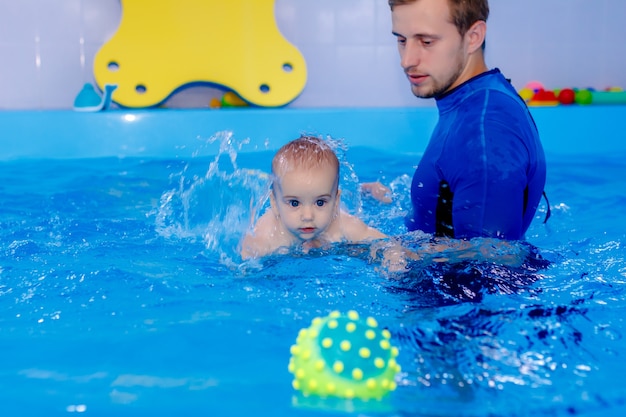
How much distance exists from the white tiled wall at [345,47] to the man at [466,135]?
12.2 ft

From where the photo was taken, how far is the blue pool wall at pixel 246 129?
4.68 m

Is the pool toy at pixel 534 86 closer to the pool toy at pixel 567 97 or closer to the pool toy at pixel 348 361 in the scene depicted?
the pool toy at pixel 567 97

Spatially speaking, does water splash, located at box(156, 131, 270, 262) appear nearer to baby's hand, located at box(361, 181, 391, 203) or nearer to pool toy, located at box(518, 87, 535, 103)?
baby's hand, located at box(361, 181, 391, 203)

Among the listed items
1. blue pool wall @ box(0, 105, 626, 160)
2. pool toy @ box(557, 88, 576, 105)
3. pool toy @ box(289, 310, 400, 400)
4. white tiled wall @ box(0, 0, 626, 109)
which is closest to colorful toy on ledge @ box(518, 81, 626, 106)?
pool toy @ box(557, 88, 576, 105)

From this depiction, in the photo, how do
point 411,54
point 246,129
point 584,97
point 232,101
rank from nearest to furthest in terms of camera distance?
point 411,54 < point 246,129 < point 584,97 < point 232,101

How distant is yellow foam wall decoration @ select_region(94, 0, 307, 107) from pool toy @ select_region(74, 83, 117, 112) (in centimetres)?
33

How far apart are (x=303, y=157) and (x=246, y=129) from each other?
2.63 meters

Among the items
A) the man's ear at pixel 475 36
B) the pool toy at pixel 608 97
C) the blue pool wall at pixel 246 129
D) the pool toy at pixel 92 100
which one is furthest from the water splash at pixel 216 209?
the pool toy at pixel 608 97

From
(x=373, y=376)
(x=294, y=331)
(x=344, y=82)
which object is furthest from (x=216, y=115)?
(x=373, y=376)

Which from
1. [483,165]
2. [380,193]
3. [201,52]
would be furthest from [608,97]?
[483,165]

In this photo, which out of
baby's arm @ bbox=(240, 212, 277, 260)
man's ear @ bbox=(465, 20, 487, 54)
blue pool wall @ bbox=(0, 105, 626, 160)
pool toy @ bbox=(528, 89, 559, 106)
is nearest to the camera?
man's ear @ bbox=(465, 20, 487, 54)

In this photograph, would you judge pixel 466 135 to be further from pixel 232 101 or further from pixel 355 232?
pixel 232 101

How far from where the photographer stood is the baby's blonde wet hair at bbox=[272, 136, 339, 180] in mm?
2322

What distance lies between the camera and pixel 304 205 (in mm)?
2320
